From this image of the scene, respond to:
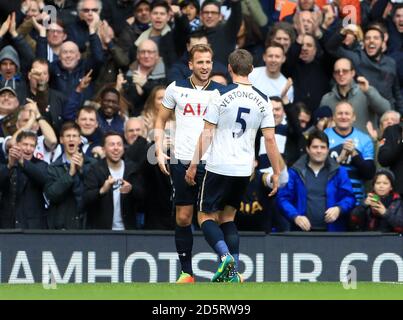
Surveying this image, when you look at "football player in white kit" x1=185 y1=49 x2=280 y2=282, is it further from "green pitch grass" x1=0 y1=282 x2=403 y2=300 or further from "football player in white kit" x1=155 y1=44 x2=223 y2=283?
"green pitch grass" x1=0 y1=282 x2=403 y2=300

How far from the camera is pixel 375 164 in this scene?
64.2 feet

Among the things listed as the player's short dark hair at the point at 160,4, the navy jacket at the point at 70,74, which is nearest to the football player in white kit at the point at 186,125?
the navy jacket at the point at 70,74

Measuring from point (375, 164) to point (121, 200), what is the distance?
361cm

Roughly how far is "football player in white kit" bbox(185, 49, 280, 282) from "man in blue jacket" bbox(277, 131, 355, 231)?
2.97 meters

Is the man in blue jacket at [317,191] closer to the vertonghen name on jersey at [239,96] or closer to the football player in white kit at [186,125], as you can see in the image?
the football player in white kit at [186,125]

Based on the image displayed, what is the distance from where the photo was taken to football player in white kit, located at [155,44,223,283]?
15516 mm

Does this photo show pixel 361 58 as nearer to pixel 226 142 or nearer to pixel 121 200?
pixel 121 200

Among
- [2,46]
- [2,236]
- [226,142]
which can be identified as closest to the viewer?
[226,142]

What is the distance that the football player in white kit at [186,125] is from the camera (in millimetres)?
15516

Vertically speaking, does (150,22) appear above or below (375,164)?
above

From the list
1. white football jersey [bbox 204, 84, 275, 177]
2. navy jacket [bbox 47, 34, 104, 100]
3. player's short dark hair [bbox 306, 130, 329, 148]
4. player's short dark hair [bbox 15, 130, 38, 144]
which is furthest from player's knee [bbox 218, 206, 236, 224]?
navy jacket [bbox 47, 34, 104, 100]

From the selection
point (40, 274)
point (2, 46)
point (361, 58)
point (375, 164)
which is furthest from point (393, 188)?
point (2, 46)

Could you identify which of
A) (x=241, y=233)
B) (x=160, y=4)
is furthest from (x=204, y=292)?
(x=160, y=4)

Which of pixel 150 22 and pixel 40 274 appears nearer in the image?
pixel 40 274
